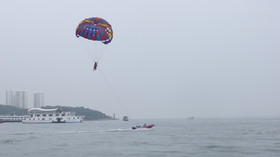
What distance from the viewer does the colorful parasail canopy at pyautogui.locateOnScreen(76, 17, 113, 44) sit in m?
34.7

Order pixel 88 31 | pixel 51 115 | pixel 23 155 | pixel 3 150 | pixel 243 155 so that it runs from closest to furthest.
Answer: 1. pixel 243 155
2. pixel 23 155
3. pixel 3 150
4. pixel 88 31
5. pixel 51 115

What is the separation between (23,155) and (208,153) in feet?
46.1

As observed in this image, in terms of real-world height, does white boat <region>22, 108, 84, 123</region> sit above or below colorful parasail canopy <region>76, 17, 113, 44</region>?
below

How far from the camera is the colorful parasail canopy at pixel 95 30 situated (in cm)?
3472

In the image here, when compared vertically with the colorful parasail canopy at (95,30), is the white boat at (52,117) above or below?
below

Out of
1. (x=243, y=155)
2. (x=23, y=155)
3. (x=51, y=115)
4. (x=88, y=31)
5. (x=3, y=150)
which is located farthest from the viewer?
(x=51, y=115)

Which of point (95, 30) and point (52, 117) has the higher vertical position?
point (95, 30)

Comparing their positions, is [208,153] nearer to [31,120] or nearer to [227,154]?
[227,154]

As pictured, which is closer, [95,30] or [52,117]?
[95,30]

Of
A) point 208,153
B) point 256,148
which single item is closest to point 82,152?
point 208,153

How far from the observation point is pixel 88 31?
34719mm

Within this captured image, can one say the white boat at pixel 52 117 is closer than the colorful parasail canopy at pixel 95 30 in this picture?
No

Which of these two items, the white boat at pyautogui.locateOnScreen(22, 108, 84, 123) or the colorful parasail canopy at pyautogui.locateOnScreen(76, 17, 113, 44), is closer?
the colorful parasail canopy at pyautogui.locateOnScreen(76, 17, 113, 44)

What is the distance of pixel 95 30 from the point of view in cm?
3491
